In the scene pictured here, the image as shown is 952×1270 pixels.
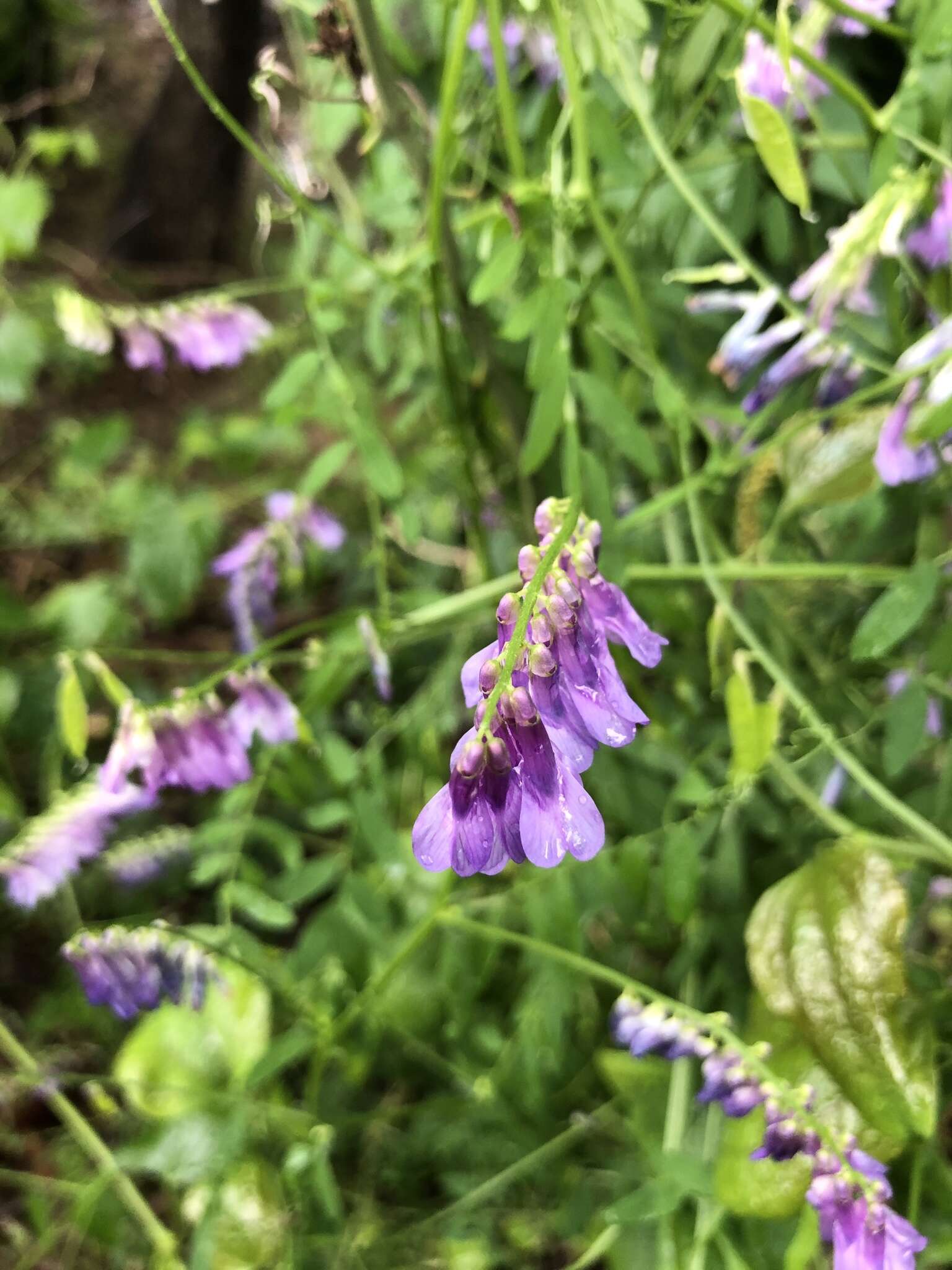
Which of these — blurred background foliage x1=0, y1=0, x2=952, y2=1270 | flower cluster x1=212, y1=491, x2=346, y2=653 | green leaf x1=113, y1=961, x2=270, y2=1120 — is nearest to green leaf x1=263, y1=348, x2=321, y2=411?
blurred background foliage x1=0, y1=0, x2=952, y2=1270

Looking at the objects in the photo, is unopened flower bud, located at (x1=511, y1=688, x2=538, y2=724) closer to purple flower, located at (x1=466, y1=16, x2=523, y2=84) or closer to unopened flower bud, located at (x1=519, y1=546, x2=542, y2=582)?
unopened flower bud, located at (x1=519, y1=546, x2=542, y2=582)

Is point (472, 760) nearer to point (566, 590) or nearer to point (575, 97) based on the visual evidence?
point (566, 590)

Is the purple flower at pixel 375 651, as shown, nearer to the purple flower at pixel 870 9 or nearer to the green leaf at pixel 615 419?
the green leaf at pixel 615 419

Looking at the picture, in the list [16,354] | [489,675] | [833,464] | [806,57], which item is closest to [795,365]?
[833,464]

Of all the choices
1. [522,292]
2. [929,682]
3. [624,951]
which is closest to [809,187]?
[522,292]

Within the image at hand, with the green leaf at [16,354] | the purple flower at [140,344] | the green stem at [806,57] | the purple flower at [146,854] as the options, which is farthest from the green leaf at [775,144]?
the green leaf at [16,354]

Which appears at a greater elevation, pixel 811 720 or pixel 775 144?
pixel 775 144

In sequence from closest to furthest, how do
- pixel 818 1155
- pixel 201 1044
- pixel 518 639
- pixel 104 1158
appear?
pixel 518 639, pixel 818 1155, pixel 104 1158, pixel 201 1044
